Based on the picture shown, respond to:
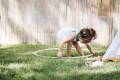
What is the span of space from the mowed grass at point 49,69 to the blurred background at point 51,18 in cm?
156

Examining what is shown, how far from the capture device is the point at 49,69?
740 cm

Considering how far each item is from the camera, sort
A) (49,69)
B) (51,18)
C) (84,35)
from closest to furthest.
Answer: (49,69), (84,35), (51,18)

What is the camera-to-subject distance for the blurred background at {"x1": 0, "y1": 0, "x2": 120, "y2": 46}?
1024cm

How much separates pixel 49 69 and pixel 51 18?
320cm

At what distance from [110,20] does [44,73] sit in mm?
3640

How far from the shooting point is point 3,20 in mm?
10570

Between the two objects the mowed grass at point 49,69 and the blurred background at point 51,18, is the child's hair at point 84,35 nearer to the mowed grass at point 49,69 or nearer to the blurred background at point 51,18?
the mowed grass at point 49,69

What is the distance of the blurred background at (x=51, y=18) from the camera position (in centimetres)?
1024

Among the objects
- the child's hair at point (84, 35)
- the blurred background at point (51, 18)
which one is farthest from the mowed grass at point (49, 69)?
the blurred background at point (51, 18)

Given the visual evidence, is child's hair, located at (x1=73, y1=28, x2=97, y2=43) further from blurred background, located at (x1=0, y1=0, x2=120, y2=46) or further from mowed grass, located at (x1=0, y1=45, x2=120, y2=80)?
blurred background, located at (x1=0, y1=0, x2=120, y2=46)

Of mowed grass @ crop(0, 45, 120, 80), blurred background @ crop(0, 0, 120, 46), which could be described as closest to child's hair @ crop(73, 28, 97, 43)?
mowed grass @ crop(0, 45, 120, 80)

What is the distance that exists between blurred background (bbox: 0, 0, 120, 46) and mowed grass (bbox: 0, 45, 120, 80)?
1556 millimetres

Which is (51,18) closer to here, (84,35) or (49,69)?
(84,35)

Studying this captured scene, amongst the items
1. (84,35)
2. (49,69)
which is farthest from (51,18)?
(49,69)
